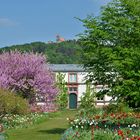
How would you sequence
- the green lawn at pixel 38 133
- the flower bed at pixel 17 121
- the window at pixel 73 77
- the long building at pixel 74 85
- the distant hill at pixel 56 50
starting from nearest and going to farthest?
the green lawn at pixel 38 133
the flower bed at pixel 17 121
the long building at pixel 74 85
the window at pixel 73 77
the distant hill at pixel 56 50

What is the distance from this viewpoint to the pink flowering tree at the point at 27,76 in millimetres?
39469

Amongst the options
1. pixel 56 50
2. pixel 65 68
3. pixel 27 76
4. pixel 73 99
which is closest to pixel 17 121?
pixel 27 76

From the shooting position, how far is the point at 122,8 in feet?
85.3

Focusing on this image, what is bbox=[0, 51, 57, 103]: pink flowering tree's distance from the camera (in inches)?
1554

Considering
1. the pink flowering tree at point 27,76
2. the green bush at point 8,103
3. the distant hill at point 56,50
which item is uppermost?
the distant hill at point 56,50

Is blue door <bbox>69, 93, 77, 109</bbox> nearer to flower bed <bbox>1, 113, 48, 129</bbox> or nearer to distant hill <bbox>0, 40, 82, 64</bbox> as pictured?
flower bed <bbox>1, 113, 48, 129</bbox>

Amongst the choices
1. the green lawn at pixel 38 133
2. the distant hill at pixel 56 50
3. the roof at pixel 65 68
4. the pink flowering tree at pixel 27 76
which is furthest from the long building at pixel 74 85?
the distant hill at pixel 56 50

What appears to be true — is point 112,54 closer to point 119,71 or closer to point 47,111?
point 119,71

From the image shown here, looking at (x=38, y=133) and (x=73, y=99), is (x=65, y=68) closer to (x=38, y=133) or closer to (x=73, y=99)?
(x=73, y=99)

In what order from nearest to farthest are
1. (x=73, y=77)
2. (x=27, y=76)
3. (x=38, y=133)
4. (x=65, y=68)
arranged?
(x=38, y=133) → (x=27, y=76) → (x=73, y=77) → (x=65, y=68)

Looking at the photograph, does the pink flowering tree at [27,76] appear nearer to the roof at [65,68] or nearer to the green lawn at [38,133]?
the green lawn at [38,133]

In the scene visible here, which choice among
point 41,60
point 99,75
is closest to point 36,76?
point 41,60

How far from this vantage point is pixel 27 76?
133 ft

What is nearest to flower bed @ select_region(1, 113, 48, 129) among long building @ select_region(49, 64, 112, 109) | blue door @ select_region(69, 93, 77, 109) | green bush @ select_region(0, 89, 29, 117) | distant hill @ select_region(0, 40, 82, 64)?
green bush @ select_region(0, 89, 29, 117)
